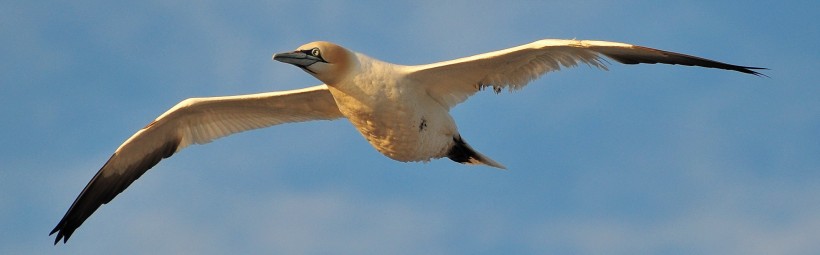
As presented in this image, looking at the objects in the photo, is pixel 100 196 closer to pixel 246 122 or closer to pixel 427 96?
pixel 246 122

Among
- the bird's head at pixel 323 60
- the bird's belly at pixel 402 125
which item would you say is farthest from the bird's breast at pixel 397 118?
the bird's head at pixel 323 60

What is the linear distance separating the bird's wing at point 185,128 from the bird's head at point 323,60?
1.46 meters

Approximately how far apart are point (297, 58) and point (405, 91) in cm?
118

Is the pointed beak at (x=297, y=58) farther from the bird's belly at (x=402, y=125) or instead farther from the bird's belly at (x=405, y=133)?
the bird's belly at (x=405, y=133)

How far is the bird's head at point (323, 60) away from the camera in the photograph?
42.2 ft

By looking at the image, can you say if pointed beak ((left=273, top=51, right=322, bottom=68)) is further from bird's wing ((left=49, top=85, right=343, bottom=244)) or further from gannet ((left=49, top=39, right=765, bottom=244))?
bird's wing ((left=49, top=85, right=343, bottom=244))

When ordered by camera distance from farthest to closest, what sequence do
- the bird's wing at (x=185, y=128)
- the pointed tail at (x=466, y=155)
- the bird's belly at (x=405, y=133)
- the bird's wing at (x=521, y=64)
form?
the bird's wing at (x=185, y=128) < the pointed tail at (x=466, y=155) < the bird's belly at (x=405, y=133) < the bird's wing at (x=521, y=64)

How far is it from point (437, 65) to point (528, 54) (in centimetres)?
96

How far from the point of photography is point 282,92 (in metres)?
14.3

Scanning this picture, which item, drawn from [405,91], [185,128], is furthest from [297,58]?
[185,128]

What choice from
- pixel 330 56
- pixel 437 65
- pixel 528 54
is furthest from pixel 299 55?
pixel 528 54

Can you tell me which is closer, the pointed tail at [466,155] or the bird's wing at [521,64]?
the bird's wing at [521,64]

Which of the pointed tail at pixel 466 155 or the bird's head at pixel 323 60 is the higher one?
the bird's head at pixel 323 60

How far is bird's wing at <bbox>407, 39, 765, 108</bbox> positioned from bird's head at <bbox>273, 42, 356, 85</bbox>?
720mm
